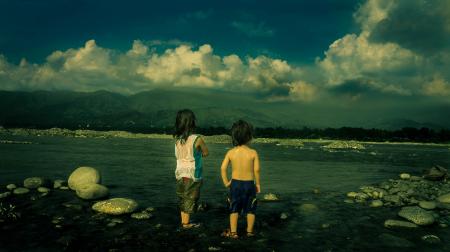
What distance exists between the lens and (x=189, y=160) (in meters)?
9.95

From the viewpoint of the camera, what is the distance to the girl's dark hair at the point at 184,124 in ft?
32.1

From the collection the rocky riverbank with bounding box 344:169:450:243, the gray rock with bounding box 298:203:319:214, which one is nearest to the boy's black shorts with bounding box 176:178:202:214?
the gray rock with bounding box 298:203:319:214

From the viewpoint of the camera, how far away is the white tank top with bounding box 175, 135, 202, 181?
989 cm

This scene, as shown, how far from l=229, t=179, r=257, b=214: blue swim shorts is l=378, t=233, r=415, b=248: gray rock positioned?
3.74m

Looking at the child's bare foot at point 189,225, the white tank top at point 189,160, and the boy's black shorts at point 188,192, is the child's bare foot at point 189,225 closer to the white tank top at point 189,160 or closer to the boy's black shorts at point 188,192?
the boy's black shorts at point 188,192

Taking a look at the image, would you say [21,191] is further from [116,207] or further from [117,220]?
[117,220]

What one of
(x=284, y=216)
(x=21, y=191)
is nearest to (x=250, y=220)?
(x=284, y=216)

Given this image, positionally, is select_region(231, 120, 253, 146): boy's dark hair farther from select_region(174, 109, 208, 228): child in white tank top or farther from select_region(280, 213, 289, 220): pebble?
select_region(280, 213, 289, 220): pebble

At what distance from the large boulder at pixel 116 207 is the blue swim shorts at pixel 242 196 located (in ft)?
15.5

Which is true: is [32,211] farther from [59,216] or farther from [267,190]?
[267,190]

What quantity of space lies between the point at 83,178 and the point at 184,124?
939 centimetres

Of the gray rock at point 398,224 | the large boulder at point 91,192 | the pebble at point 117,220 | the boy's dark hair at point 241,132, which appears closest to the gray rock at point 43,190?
the large boulder at point 91,192

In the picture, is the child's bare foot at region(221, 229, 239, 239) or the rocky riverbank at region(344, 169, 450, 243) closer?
the child's bare foot at region(221, 229, 239, 239)

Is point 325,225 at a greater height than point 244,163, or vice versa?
point 244,163
